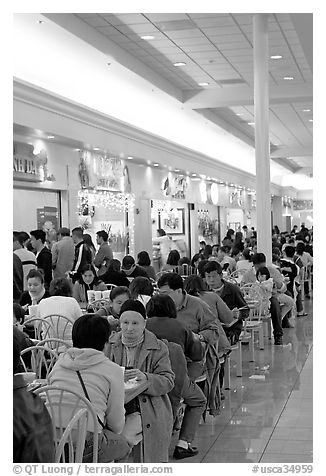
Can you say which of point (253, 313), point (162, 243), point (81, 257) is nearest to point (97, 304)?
point (253, 313)

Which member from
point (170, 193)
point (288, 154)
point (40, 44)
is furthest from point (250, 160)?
point (40, 44)

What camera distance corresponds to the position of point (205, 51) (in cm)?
1117

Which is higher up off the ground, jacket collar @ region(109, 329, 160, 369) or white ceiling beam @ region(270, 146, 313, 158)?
white ceiling beam @ region(270, 146, 313, 158)

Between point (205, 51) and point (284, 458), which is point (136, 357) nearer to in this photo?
point (284, 458)

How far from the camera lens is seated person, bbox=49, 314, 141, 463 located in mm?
3615

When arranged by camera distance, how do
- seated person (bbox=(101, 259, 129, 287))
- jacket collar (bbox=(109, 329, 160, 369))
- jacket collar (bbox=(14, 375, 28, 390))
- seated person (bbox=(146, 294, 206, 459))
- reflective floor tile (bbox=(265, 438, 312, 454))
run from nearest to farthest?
jacket collar (bbox=(14, 375, 28, 390)), jacket collar (bbox=(109, 329, 160, 369)), seated person (bbox=(146, 294, 206, 459)), reflective floor tile (bbox=(265, 438, 312, 454)), seated person (bbox=(101, 259, 129, 287))

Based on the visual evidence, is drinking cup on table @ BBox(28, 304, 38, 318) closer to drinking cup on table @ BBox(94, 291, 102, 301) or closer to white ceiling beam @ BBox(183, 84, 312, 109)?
drinking cup on table @ BBox(94, 291, 102, 301)

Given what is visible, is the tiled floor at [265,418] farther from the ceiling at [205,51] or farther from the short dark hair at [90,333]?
the ceiling at [205,51]

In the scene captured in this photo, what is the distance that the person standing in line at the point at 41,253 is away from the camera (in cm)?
1005

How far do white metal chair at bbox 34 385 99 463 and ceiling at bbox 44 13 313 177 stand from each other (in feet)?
15.4

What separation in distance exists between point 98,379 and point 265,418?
281 cm

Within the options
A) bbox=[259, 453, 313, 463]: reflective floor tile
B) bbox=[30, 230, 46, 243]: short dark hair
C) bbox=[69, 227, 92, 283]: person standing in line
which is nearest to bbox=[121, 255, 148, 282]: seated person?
bbox=[69, 227, 92, 283]: person standing in line
